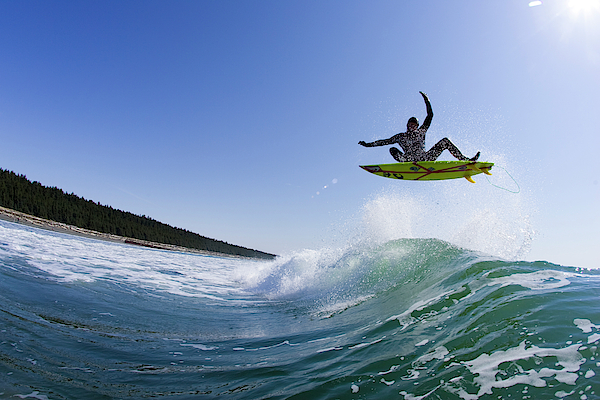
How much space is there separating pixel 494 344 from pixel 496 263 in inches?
190

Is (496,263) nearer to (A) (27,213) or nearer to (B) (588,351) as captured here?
(B) (588,351)

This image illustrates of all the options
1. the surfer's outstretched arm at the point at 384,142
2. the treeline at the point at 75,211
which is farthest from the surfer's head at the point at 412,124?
the treeline at the point at 75,211

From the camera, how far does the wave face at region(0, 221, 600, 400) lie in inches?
115

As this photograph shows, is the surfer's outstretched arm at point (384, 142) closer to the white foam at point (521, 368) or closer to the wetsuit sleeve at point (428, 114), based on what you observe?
the wetsuit sleeve at point (428, 114)

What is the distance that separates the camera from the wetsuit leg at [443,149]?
10344 mm

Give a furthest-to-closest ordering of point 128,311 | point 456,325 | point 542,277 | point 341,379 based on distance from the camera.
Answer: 1. point 128,311
2. point 542,277
3. point 456,325
4. point 341,379

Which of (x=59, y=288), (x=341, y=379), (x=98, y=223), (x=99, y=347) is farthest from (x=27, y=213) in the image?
(x=341, y=379)

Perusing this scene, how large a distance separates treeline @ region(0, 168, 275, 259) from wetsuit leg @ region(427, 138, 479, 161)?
6452cm

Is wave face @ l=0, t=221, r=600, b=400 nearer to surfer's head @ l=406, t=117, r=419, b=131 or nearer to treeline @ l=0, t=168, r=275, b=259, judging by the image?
surfer's head @ l=406, t=117, r=419, b=131

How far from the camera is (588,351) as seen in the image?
3039mm

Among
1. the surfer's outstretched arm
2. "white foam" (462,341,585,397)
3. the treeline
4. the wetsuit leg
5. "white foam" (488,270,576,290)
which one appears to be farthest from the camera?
the treeline

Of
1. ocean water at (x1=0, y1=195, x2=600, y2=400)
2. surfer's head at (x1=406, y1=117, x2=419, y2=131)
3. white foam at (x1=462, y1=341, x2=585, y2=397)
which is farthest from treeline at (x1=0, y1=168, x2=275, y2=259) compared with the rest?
white foam at (x1=462, y1=341, x2=585, y2=397)

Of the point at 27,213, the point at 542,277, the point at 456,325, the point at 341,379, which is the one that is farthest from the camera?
the point at 27,213

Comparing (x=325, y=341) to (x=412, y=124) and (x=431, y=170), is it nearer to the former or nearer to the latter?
(x=431, y=170)
